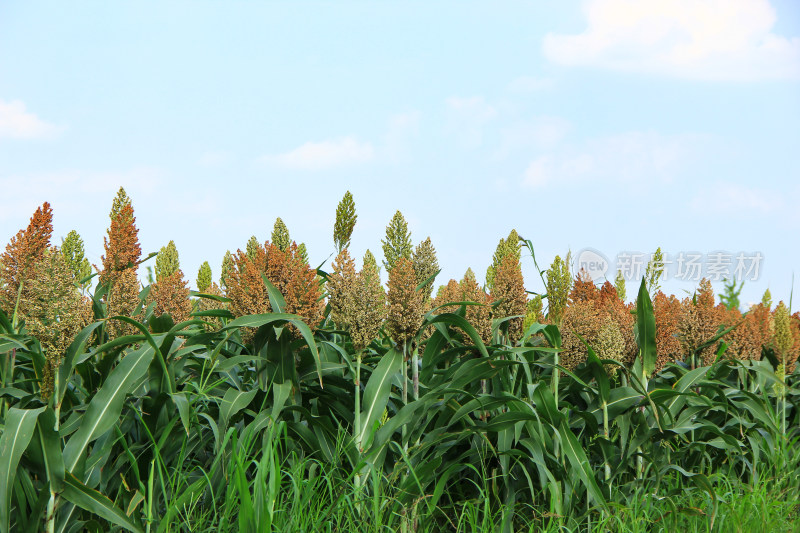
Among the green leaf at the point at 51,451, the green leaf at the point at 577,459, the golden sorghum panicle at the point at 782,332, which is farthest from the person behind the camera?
the golden sorghum panicle at the point at 782,332

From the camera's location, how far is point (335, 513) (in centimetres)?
296

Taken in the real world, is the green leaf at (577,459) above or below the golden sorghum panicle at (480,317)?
below

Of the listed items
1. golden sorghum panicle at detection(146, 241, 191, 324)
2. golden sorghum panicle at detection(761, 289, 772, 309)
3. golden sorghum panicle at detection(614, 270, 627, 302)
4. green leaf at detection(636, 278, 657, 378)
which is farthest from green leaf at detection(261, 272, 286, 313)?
golden sorghum panicle at detection(761, 289, 772, 309)

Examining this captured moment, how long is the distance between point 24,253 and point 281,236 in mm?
1395

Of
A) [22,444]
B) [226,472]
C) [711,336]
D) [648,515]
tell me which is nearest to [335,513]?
[226,472]

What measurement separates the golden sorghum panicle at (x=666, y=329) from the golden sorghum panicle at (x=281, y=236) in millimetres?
2328

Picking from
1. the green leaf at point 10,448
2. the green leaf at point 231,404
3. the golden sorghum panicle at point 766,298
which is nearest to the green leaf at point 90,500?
the green leaf at point 10,448

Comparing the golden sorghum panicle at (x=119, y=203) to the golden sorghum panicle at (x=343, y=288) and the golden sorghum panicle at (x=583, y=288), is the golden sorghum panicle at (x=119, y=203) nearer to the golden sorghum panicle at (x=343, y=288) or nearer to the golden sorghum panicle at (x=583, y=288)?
the golden sorghum panicle at (x=343, y=288)

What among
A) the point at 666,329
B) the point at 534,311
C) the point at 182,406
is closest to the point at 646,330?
the point at 666,329

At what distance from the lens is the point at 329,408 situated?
345 cm

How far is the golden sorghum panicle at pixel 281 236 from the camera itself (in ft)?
12.7

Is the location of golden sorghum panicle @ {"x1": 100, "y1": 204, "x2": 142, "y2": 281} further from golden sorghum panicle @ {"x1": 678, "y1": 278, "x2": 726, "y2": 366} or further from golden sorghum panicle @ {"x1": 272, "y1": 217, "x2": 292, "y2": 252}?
golden sorghum panicle @ {"x1": 678, "y1": 278, "x2": 726, "y2": 366}

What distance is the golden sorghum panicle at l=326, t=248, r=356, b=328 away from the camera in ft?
9.77

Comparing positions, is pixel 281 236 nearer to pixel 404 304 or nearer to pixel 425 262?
pixel 425 262
